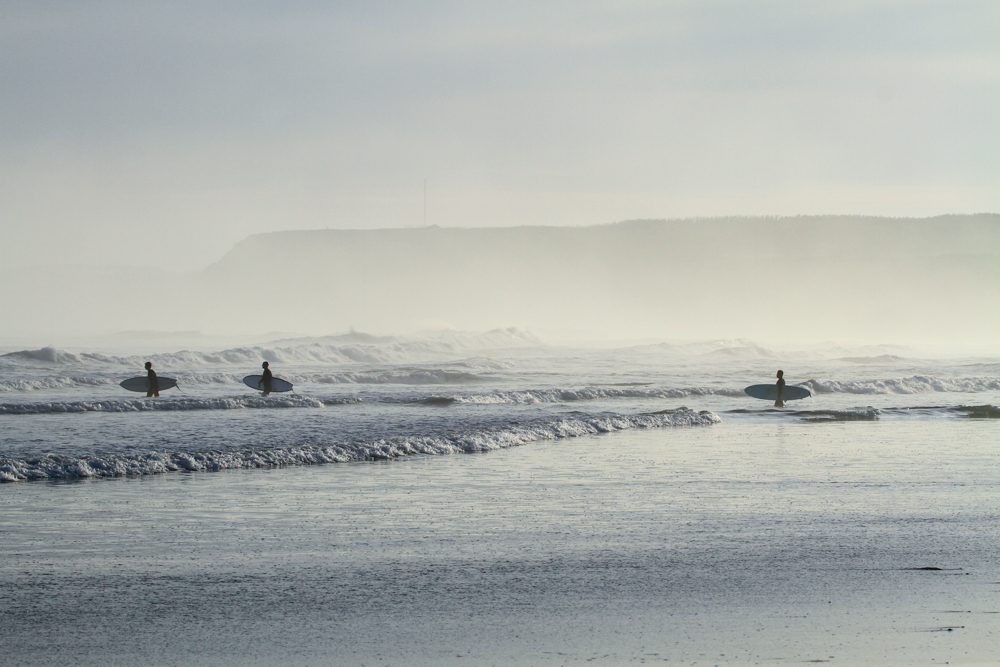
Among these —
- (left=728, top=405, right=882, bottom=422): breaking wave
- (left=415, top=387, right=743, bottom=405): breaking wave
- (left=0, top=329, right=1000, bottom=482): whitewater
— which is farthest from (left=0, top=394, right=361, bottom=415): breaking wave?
(left=728, top=405, right=882, bottom=422): breaking wave

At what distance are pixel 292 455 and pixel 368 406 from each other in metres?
11.4

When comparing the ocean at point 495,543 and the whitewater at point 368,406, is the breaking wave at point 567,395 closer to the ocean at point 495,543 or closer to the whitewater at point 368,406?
the whitewater at point 368,406

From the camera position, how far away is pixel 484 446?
1465cm

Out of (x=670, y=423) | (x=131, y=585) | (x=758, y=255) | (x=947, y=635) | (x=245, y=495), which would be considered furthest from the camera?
(x=758, y=255)

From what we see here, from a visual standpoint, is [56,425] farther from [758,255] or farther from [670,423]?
[758,255]

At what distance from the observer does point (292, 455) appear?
42.7ft

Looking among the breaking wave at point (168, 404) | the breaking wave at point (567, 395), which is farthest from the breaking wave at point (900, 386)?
the breaking wave at point (168, 404)

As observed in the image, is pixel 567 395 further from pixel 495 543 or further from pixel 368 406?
pixel 495 543

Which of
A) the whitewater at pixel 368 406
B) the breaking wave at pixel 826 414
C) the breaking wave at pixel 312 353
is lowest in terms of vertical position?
the breaking wave at pixel 826 414

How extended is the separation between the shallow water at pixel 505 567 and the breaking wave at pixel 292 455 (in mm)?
595

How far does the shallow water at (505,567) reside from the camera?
192 inches

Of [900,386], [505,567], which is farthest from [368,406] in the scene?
[900,386]

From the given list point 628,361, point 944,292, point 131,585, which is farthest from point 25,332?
point 944,292

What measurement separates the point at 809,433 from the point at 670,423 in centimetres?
307
